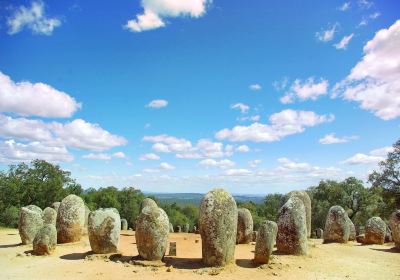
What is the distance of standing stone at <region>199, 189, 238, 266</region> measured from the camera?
14273 millimetres

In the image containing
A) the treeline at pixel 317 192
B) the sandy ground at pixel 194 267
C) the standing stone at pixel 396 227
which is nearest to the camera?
the sandy ground at pixel 194 267

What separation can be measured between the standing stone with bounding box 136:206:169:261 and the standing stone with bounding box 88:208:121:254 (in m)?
1.89

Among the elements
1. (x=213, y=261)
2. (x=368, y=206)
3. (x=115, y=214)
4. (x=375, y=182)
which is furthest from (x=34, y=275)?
(x=368, y=206)

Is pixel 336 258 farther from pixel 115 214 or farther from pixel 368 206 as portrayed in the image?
pixel 368 206

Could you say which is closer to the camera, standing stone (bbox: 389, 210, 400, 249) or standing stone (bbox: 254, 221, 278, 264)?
standing stone (bbox: 254, 221, 278, 264)

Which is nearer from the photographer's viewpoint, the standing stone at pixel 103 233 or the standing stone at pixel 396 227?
the standing stone at pixel 103 233

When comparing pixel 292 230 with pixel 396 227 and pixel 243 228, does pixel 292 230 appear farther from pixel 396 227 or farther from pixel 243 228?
pixel 396 227

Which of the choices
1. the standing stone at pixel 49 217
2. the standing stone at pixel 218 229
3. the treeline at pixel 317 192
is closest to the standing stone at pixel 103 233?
the standing stone at pixel 218 229

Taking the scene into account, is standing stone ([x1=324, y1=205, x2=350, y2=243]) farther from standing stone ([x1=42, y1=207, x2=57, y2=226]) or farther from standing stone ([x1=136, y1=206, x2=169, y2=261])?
standing stone ([x1=42, y1=207, x2=57, y2=226])

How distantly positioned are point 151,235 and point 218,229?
2.68 metres

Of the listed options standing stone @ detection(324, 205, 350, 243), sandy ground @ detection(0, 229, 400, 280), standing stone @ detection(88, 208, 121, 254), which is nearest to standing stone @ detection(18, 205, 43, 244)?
sandy ground @ detection(0, 229, 400, 280)

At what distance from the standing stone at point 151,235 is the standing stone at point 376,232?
45.0 ft

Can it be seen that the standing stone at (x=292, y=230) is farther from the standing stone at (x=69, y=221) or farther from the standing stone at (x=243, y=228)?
the standing stone at (x=69, y=221)

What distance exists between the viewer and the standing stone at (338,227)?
22.2 metres
